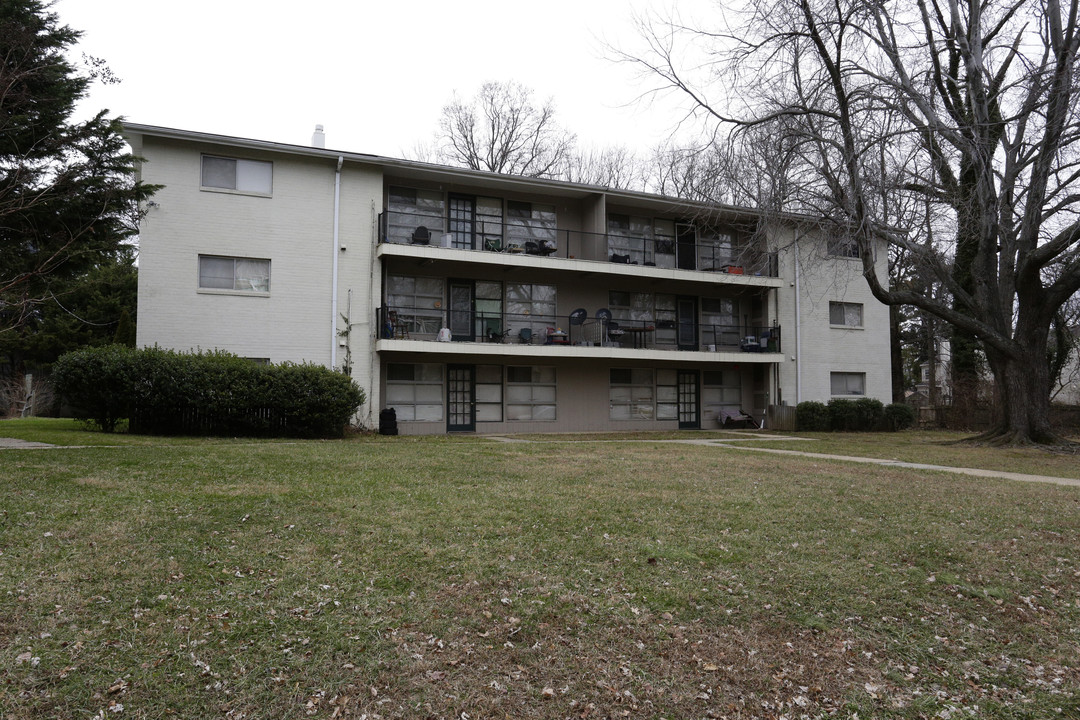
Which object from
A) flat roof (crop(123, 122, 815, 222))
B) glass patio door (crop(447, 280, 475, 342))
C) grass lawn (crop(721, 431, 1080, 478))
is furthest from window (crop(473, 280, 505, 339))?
grass lawn (crop(721, 431, 1080, 478))

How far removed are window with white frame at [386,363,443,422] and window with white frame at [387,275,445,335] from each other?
3.71 ft

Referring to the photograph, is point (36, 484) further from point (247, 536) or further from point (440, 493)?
point (440, 493)

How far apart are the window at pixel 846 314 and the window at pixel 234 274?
19224 mm

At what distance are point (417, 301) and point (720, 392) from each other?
11.1 metres

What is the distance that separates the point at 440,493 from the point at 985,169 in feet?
43.6

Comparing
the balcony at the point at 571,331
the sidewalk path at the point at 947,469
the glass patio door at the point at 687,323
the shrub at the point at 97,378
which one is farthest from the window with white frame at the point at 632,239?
the shrub at the point at 97,378

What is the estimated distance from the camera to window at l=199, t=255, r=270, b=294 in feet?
58.3

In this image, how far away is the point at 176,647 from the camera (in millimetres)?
3816

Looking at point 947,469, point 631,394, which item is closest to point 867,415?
point 631,394

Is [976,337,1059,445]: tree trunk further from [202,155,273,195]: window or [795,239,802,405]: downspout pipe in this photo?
[202,155,273,195]: window

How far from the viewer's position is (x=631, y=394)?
2295 centimetres

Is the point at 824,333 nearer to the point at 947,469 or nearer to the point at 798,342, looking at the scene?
the point at 798,342

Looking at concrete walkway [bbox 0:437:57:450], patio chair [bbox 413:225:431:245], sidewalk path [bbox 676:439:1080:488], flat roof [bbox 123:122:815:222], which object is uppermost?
flat roof [bbox 123:122:815:222]

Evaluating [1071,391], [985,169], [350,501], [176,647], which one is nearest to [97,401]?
[350,501]
